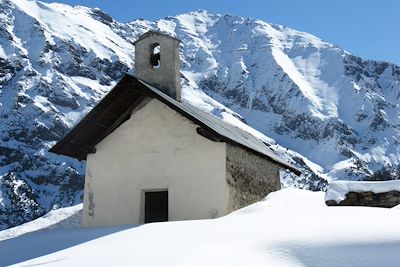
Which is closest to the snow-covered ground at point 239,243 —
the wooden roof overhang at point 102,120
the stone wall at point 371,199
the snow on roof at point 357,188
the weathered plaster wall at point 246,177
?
the stone wall at point 371,199

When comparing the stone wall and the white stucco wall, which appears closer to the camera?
the stone wall

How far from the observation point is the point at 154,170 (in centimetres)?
Answer: 1495

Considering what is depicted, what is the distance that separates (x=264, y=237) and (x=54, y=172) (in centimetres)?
16567

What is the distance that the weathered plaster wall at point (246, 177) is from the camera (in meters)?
14.4

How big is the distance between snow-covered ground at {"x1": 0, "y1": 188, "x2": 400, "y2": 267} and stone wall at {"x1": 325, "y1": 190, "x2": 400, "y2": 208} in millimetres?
2185

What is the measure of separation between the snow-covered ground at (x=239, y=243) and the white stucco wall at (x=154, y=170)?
2.51m

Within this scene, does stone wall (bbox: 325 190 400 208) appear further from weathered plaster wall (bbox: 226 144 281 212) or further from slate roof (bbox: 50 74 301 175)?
slate roof (bbox: 50 74 301 175)

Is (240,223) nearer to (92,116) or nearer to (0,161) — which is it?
(92,116)

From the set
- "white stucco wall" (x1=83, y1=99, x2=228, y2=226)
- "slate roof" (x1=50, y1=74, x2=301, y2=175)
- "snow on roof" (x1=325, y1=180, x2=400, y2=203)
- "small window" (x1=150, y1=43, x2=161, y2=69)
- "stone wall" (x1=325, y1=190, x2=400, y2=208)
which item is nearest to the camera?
"stone wall" (x1=325, y1=190, x2=400, y2=208)

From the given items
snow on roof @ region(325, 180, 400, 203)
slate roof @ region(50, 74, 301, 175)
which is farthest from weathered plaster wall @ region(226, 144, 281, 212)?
snow on roof @ region(325, 180, 400, 203)

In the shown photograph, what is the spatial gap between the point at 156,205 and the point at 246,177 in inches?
101

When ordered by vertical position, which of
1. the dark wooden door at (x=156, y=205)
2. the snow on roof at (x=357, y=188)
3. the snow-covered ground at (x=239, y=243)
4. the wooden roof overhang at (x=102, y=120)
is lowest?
the snow-covered ground at (x=239, y=243)

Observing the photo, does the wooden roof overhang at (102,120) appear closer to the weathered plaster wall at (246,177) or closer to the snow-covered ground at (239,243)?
the weathered plaster wall at (246,177)

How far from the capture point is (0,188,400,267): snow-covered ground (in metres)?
8.01
